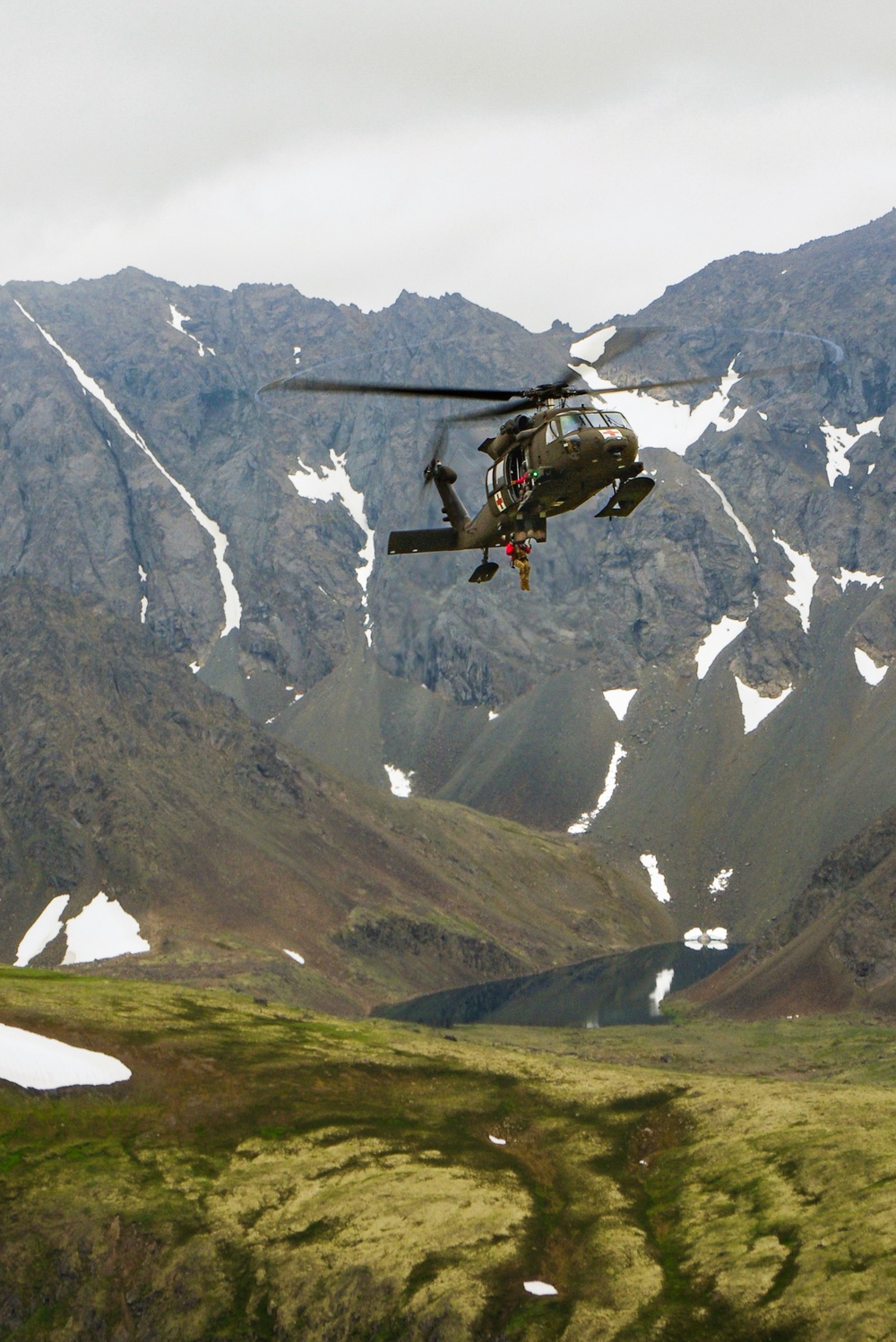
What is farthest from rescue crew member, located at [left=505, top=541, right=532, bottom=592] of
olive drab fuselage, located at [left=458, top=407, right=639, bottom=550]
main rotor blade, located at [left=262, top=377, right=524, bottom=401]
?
main rotor blade, located at [left=262, top=377, right=524, bottom=401]

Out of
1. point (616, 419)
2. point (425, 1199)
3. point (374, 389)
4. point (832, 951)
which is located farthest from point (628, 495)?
point (832, 951)

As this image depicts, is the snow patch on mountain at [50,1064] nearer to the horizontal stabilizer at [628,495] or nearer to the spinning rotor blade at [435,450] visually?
the spinning rotor blade at [435,450]

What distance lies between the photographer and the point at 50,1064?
8256 cm

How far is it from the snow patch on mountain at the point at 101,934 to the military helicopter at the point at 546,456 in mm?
137577

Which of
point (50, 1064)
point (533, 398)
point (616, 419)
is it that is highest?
point (533, 398)

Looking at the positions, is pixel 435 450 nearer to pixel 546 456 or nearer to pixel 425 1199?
pixel 546 456

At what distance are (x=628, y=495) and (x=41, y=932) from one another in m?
156

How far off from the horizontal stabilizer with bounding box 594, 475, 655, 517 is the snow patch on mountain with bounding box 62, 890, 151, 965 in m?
141

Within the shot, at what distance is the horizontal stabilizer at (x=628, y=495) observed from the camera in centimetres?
5434

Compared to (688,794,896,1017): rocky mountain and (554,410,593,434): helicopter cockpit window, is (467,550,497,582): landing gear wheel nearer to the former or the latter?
(554,410,593,434): helicopter cockpit window

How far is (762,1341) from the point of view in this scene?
170 feet

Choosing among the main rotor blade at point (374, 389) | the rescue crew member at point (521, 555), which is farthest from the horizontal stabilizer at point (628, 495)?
the main rotor blade at point (374, 389)

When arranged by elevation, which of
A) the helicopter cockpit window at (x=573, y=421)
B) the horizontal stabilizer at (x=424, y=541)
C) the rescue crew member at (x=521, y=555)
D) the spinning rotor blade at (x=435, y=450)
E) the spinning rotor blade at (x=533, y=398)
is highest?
the spinning rotor blade at (x=435, y=450)

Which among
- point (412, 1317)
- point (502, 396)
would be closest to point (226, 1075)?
point (412, 1317)
